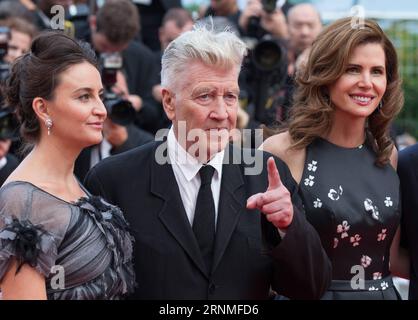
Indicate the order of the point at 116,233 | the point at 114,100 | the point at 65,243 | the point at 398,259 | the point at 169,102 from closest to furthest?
the point at 65,243
the point at 116,233
the point at 169,102
the point at 398,259
the point at 114,100

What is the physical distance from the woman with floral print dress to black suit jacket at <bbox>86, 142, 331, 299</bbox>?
1.71ft

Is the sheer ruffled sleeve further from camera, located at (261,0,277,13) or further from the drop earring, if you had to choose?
camera, located at (261,0,277,13)

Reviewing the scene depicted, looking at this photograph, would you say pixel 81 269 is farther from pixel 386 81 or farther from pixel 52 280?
pixel 386 81

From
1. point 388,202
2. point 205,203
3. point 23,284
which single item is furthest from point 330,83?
point 23,284

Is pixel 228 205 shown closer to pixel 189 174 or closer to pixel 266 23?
pixel 189 174

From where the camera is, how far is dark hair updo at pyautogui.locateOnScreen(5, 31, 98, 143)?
10.9ft

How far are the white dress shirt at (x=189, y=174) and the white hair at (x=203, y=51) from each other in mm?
270

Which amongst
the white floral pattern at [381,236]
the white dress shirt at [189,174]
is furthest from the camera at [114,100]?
the white floral pattern at [381,236]

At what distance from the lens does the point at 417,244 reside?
410 centimetres

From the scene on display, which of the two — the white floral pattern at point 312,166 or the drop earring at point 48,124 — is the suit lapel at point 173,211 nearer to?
the drop earring at point 48,124

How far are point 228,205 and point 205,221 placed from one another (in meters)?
0.10

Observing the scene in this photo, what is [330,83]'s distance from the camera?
13.2 feet

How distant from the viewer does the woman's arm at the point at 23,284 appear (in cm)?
298
